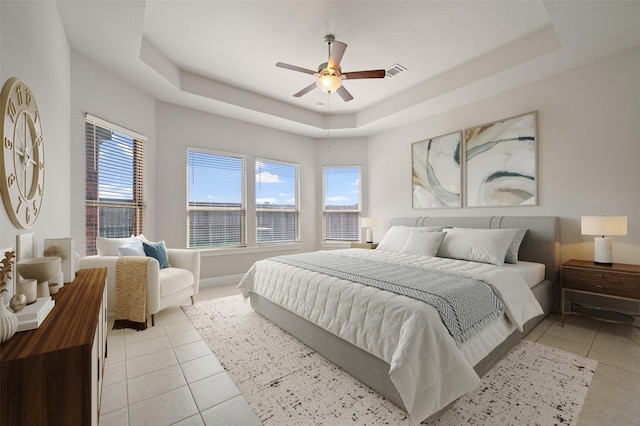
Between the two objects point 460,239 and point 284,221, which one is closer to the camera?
point 460,239

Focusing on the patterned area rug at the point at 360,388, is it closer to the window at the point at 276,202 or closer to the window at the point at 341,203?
the window at the point at 276,202

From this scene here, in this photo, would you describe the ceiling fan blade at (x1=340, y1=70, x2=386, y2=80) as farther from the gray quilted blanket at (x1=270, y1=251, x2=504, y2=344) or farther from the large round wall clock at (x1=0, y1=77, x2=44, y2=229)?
the large round wall clock at (x1=0, y1=77, x2=44, y2=229)

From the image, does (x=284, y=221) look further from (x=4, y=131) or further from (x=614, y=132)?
(x=614, y=132)

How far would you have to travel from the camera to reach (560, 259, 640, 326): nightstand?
2523mm

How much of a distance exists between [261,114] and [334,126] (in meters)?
1.51

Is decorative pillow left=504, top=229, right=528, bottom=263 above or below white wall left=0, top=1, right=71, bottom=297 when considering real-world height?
below

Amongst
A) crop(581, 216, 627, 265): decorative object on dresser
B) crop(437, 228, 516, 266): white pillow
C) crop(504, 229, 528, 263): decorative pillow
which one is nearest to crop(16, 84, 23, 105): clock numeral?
crop(437, 228, 516, 266): white pillow

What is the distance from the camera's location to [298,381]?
1967 millimetres

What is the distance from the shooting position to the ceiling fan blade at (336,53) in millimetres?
2520

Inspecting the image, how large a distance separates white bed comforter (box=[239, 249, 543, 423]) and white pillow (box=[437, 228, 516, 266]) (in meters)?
0.33

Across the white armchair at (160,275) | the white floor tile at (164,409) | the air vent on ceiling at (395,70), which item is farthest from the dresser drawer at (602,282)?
the white armchair at (160,275)

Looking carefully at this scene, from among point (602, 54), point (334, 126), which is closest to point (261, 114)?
point (334, 126)

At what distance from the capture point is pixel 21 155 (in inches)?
57.5

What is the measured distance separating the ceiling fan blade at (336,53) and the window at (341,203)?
10.5 ft
